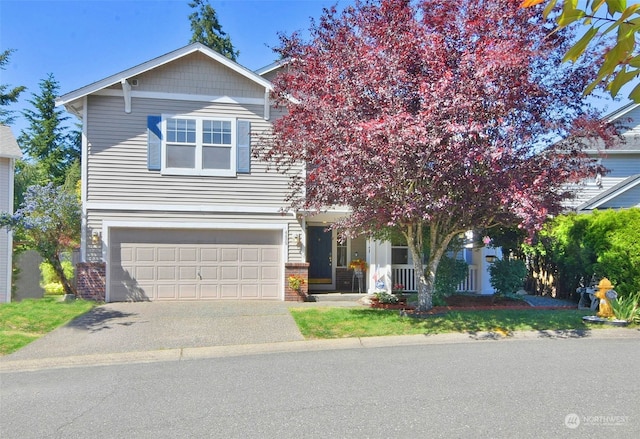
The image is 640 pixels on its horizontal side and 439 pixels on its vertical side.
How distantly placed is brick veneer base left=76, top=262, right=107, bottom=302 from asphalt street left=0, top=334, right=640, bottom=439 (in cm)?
553

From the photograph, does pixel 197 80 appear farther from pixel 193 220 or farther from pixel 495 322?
pixel 495 322

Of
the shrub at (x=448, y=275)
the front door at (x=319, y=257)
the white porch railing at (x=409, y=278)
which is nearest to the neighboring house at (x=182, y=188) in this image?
the front door at (x=319, y=257)

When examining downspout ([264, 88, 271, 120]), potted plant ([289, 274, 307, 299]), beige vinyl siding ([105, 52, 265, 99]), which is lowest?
potted plant ([289, 274, 307, 299])

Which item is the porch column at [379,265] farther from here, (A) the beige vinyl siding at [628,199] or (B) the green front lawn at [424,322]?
(A) the beige vinyl siding at [628,199]

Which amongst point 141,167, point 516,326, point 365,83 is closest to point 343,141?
point 365,83

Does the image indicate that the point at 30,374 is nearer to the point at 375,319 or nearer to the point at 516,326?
the point at 375,319

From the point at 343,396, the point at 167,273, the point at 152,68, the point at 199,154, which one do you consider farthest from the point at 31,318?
the point at 343,396

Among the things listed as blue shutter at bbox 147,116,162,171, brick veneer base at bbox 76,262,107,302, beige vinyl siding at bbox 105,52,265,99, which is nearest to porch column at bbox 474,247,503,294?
Result: beige vinyl siding at bbox 105,52,265,99

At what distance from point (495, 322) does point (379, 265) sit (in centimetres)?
466

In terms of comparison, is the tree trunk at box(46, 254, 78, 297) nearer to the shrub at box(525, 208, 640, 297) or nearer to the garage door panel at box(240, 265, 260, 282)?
the garage door panel at box(240, 265, 260, 282)

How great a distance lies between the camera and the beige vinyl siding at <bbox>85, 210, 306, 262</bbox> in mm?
12938

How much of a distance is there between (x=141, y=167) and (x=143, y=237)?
6.16 feet

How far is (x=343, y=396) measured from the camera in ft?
18.5

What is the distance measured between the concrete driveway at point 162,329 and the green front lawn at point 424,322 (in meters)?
0.56
